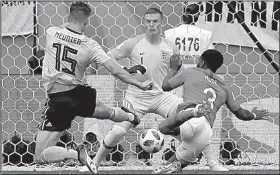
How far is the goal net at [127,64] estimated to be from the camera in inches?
373

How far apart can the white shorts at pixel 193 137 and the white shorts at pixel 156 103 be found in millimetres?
737

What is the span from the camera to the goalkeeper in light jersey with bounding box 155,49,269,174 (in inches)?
311

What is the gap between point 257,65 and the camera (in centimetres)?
992

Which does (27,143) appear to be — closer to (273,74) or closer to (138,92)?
(138,92)

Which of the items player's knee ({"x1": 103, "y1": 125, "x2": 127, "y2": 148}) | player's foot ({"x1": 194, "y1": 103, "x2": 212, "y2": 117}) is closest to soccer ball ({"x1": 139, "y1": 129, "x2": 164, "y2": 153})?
player's knee ({"x1": 103, "y1": 125, "x2": 127, "y2": 148})

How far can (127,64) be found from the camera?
32.6ft

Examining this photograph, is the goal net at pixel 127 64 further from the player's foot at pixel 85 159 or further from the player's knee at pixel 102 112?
the player's foot at pixel 85 159

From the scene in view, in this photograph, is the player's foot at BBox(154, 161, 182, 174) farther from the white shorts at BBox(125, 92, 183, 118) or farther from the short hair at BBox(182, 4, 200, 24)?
the short hair at BBox(182, 4, 200, 24)

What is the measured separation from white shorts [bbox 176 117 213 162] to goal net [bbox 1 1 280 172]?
1.37 metres

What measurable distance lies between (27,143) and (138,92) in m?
1.44

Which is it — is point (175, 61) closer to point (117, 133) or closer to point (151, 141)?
point (151, 141)

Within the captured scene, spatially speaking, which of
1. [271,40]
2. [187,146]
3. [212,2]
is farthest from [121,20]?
[187,146]

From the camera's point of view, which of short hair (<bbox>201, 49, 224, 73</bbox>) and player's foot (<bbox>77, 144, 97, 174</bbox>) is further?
short hair (<bbox>201, 49, 224, 73</bbox>)

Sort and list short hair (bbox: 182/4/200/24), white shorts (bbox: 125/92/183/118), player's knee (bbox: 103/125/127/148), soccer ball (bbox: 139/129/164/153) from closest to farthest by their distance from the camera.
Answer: soccer ball (bbox: 139/129/164/153) < player's knee (bbox: 103/125/127/148) < white shorts (bbox: 125/92/183/118) < short hair (bbox: 182/4/200/24)
